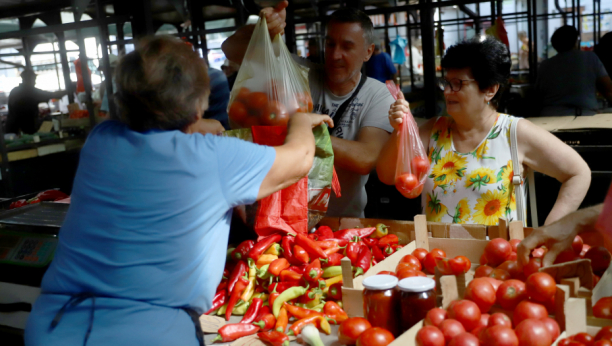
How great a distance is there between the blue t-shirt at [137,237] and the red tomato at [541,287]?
0.95 m

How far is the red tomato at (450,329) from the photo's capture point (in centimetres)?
144

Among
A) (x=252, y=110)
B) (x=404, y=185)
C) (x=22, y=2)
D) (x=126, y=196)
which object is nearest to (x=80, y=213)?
(x=126, y=196)

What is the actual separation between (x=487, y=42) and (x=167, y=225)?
174 cm

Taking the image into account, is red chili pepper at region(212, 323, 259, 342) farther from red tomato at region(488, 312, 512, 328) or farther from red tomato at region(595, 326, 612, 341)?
red tomato at region(595, 326, 612, 341)

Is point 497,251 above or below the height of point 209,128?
below

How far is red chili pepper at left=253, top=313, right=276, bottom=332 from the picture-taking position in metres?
1.87

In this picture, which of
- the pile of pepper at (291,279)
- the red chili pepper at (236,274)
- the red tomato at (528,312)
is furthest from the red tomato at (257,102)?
the red tomato at (528,312)

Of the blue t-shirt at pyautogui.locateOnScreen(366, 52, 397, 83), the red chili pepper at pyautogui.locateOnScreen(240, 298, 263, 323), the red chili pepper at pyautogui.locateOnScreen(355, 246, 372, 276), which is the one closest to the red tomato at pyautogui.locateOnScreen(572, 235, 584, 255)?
the red chili pepper at pyautogui.locateOnScreen(355, 246, 372, 276)

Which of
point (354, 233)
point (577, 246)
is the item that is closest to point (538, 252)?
point (577, 246)

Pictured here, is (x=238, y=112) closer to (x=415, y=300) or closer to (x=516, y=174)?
(x=415, y=300)

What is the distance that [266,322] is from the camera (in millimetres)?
1896

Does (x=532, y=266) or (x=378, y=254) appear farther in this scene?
(x=378, y=254)

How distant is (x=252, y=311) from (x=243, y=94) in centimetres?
96

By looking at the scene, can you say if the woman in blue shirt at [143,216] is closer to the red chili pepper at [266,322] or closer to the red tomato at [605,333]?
the red chili pepper at [266,322]
